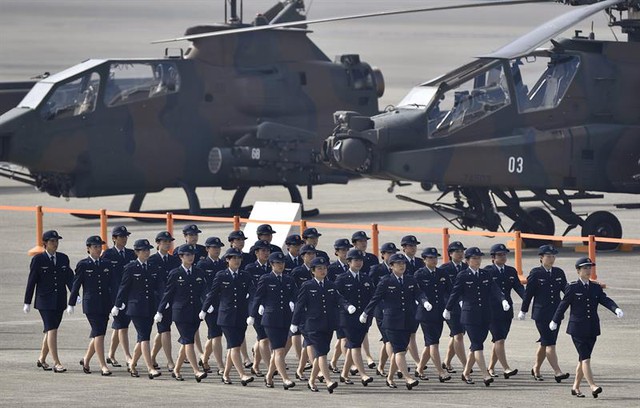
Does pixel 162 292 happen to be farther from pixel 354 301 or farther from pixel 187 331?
pixel 354 301

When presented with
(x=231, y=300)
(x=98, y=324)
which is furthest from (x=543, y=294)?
(x=98, y=324)

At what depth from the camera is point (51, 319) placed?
1894cm

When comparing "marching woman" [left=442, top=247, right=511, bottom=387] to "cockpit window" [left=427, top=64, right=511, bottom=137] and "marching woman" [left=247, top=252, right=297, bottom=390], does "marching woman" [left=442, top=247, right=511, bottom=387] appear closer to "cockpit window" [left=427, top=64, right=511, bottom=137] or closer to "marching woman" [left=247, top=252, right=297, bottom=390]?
"marching woman" [left=247, top=252, right=297, bottom=390]

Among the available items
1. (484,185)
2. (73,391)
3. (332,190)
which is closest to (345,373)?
(73,391)

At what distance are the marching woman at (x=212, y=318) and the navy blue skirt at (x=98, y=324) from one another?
1.06 meters

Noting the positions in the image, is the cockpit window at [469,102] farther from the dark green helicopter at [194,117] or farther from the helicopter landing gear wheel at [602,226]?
the dark green helicopter at [194,117]

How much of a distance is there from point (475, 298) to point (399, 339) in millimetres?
951

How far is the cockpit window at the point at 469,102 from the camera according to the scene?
28234 mm

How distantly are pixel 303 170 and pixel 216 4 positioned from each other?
62951mm

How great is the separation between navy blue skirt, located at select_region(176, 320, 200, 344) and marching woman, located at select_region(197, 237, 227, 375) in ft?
0.45

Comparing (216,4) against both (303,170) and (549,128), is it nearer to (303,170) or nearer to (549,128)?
(303,170)

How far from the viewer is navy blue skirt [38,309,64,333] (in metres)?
18.8

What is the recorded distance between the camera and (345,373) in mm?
17844

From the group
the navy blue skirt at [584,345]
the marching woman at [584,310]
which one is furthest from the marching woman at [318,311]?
the navy blue skirt at [584,345]
